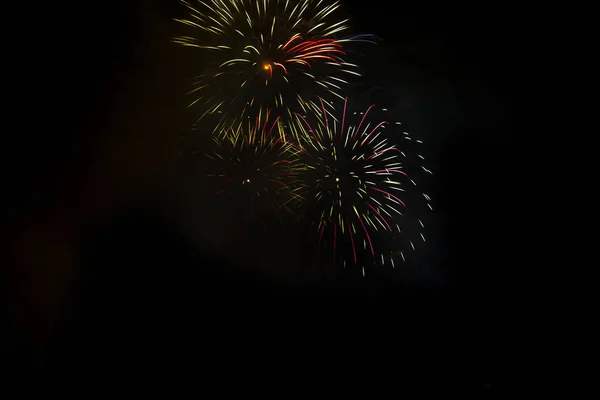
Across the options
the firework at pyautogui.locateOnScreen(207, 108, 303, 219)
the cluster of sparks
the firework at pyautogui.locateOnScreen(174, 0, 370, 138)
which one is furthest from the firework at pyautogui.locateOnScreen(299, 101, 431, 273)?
the firework at pyautogui.locateOnScreen(174, 0, 370, 138)

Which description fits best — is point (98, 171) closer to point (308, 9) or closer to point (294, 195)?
point (294, 195)

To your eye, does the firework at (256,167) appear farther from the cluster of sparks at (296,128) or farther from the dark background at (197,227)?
the dark background at (197,227)

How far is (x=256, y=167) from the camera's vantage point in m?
3.80

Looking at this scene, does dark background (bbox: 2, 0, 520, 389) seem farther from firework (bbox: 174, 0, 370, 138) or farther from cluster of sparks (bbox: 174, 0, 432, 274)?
firework (bbox: 174, 0, 370, 138)

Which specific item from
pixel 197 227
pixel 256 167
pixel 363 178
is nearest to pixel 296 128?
pixel 256 167

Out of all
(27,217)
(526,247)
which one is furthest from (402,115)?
(27,217)

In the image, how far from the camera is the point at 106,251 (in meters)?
3.74

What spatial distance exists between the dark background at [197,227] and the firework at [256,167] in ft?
0.91

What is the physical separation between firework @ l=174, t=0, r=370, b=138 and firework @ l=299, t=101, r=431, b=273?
1.19 feet

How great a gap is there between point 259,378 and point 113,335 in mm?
1722

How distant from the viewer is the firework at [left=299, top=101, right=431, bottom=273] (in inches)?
137

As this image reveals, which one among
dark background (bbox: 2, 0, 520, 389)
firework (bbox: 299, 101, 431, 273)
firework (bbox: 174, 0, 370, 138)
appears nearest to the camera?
firework (bbox: 174, 0, 370, 138)

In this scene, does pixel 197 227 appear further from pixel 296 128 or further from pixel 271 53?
pixel 271 53

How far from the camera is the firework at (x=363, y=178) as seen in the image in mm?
3484
